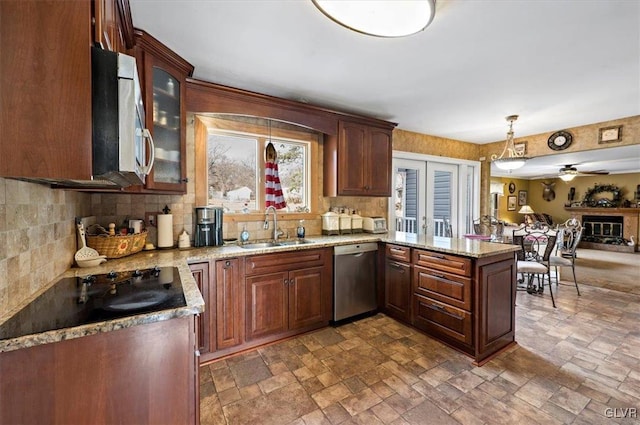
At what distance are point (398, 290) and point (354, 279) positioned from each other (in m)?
0.48

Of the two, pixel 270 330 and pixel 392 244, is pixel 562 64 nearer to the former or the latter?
pixel 392 244

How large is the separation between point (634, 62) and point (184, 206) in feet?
12.8

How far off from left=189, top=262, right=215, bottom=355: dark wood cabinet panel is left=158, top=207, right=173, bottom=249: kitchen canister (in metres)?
0.50

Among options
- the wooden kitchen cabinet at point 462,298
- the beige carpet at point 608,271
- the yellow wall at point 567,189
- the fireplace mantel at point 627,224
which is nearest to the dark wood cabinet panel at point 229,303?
the wooden kitchen cabinet at point 462,298

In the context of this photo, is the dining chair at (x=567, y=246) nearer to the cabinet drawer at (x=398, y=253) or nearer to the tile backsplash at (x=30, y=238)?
the cabinet drawer at (x=398, y=253)

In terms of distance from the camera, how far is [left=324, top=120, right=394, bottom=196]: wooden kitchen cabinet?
10.8 ft

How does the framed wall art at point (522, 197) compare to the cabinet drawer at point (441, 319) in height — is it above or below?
above

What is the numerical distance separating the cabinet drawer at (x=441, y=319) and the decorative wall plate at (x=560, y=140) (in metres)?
3.46

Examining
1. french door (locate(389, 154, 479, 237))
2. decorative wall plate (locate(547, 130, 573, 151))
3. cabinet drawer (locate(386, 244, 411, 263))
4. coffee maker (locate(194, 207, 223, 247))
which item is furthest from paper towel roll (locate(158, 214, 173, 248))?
decorative wall plate (locate(547, 130, 573, 151))

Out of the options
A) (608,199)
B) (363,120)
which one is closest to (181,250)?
(363,120)

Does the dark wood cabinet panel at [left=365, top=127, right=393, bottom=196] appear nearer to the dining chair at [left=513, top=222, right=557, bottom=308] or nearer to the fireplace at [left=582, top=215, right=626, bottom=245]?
the dining chair at [left=513, top=222, right=557, bottom=308]

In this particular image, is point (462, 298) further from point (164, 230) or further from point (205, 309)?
point (164, 230)

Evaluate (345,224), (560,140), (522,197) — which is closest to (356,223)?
(345,224)

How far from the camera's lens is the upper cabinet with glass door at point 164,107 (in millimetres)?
1932
